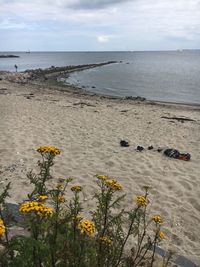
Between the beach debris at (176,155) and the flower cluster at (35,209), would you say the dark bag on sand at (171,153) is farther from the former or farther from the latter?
the flower cluster at (35,209)

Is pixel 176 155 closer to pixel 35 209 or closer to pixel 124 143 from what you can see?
pixel 124 143

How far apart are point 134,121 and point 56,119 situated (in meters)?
3.40

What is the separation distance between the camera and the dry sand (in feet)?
23.4

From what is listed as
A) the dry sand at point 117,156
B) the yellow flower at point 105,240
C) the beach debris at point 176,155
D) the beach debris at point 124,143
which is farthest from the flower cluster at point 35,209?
the beach debris at point 124,143

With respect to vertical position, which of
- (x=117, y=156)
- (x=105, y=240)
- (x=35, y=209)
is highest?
(x=35, y=209)

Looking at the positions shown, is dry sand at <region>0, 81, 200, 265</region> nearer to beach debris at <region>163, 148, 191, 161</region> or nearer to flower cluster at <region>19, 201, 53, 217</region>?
beach debris at <region>163, 148, 191, 161</region>

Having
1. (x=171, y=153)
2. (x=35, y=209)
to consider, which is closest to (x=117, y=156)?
(x=171, y=153)

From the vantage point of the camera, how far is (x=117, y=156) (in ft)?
33.5

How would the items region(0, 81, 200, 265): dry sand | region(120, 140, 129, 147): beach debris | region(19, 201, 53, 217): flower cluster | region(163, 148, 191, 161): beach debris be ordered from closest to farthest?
region(19, 201, 53, 217): flower cluster → region(0, 81, 200, 265): dry sand → region(163, 148, 191, 161): beach debris → region(120, 140, 129, 147): beach debris

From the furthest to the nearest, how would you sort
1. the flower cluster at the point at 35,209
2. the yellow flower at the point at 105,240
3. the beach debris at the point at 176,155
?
1. the beach debris at the point at 176,155
2. the yellow flower at the point at 105,240
3. the flower cluster at the point at 35,209

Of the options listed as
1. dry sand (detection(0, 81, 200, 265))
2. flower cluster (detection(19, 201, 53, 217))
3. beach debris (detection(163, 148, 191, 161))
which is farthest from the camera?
beach debris (detection(163, 148, 191, 161))

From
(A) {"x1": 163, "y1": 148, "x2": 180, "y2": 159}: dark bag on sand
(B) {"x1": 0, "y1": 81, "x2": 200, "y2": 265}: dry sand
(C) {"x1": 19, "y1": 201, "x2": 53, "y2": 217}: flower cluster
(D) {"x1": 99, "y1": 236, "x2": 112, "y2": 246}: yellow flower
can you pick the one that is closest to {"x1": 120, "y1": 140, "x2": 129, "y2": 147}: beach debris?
(B) {"x1": 0, "y1": 81, "x2": 200, "y2": 265}: dry sand

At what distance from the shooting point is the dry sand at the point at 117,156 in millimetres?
7121

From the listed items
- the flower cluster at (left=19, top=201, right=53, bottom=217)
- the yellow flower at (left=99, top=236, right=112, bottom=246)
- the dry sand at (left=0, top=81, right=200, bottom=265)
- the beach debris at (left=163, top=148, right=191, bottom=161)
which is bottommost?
the dry sand at (left=0, top=81, right=200, bottom=265)
